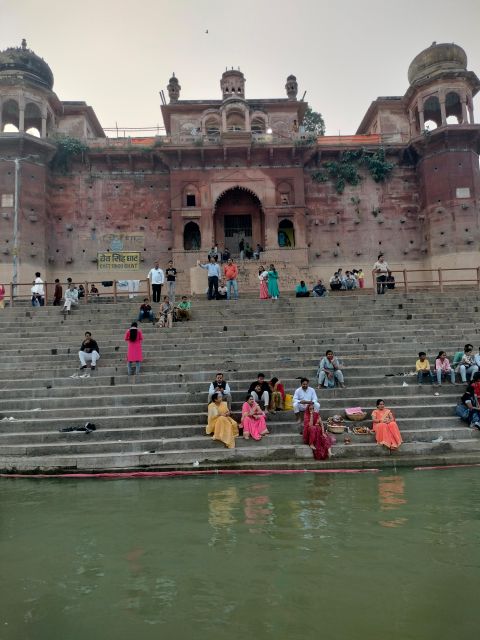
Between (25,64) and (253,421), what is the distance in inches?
879

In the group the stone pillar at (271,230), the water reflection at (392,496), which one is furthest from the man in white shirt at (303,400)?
the stone pillar at (271,230)

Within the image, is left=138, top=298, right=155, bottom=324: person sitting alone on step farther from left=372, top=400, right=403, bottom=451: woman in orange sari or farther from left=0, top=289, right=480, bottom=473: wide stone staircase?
left=372, top=400, right=403, bottom=451: woman in orange sari

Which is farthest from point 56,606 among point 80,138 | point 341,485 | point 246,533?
point 80,138

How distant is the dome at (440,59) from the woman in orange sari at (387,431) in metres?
21.5

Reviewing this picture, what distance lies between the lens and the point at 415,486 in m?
6.04

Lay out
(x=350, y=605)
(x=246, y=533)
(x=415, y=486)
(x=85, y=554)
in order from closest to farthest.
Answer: (x=350, y=605) → (x=85, y=554) → (x=246, y=533) → (x=415, y=486)

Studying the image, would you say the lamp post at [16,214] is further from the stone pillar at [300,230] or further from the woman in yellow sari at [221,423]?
the woman in yellow sari at [221,423]

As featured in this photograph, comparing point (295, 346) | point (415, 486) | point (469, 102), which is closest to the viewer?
point (415, 486)

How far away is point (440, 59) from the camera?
78.5ft

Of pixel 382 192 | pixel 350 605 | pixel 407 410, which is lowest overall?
pixel 350 605

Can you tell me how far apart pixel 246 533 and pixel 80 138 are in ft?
76.8

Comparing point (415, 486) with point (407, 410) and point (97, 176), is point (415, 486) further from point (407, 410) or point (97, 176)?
point (97, 176)

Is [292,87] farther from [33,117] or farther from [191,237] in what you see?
[33,117]

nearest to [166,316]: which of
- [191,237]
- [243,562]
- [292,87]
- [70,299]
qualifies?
[70,299]
